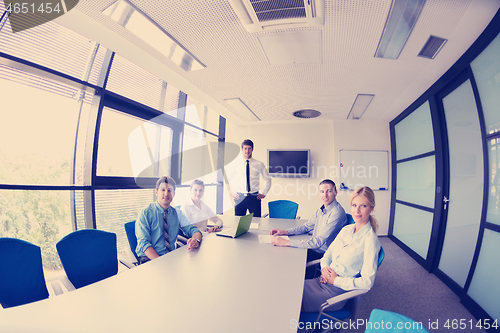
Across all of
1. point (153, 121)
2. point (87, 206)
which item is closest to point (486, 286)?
point (87, 206)

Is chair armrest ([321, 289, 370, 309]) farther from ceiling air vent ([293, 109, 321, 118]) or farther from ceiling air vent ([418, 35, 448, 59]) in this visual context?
ceiling air vent ([293, 109, 321, 118])

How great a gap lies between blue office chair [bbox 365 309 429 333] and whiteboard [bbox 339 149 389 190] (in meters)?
5.08

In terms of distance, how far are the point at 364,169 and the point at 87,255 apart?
5.75 m

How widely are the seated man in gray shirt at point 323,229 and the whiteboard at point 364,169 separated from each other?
341cm

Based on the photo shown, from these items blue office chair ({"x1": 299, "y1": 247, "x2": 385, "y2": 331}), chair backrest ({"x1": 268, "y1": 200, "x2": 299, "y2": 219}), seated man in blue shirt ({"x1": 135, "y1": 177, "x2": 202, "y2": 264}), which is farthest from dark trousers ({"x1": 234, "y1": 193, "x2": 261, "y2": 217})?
blue office chair ({"x1": 299, "y1": 247, "x2": 385, "y2": 331})

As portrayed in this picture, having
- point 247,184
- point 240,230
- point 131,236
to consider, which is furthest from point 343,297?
point 247,184

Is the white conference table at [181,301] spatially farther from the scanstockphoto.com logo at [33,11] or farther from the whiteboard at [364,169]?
the whiteboard at [364,169]

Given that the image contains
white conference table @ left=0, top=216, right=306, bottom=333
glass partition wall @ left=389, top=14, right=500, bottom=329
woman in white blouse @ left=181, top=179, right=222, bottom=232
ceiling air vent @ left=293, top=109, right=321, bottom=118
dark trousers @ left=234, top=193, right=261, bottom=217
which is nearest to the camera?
white conference table @ left=0, top=216, right=306, bottom=333

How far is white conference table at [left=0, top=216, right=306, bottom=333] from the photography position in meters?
0.91

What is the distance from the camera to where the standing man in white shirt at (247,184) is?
3.67 m

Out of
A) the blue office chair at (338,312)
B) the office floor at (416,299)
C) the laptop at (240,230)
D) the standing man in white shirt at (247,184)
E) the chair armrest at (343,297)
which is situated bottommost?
the office floor at (416,299)

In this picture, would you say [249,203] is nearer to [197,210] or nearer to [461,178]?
[197,210]

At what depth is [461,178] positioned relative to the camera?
283 cm

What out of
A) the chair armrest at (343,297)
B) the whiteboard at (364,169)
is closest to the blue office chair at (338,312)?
the chair armrest at (343,297)
